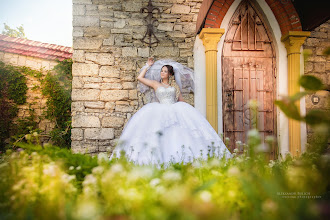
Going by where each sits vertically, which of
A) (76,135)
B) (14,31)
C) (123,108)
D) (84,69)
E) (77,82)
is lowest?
(76,135)

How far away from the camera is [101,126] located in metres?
4.59

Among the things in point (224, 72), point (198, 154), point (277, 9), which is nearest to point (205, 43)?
point (224, 72)

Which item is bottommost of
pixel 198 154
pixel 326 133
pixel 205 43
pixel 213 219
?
pixel 198 154

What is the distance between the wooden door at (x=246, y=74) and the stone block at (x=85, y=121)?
252 centimetres

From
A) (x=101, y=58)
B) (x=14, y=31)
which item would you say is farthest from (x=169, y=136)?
(x=14, y=31)

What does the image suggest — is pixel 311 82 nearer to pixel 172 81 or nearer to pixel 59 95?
pixel 172 81

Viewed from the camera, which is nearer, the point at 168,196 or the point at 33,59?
the point at 168,196

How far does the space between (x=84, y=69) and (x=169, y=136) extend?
227 centimetres

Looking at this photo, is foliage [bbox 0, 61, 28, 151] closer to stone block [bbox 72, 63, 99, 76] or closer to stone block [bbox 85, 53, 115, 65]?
stone block [bbox 72, 63, 99, 76]

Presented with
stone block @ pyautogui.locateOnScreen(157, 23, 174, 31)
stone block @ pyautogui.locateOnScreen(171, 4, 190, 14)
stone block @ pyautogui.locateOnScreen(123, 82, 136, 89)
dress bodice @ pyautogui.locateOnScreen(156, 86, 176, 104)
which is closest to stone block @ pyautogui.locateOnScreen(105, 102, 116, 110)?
stone block @ pyautogui.locateOnScreen(123, 82, 136, 89)

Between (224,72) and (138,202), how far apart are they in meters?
4.33

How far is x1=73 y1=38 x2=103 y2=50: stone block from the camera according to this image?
15.3ft

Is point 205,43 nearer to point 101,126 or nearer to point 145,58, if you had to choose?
point 145,58

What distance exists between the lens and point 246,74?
5.02 m
